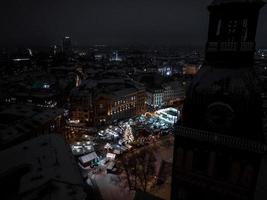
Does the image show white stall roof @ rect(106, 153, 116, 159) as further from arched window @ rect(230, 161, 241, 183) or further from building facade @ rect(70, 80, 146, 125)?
arched window @ rect(230, 161, 241, 183)

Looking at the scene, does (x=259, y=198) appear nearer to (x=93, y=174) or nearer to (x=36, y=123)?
(x=93, y=174)

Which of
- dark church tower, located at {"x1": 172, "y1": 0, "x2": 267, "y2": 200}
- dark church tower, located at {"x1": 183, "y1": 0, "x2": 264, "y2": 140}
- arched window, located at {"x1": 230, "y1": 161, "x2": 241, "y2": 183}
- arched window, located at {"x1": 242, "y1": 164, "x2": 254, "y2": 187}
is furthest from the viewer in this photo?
arched window, located at {"x1": 230, "y1": 161, "x2": 241, "y2": 183}

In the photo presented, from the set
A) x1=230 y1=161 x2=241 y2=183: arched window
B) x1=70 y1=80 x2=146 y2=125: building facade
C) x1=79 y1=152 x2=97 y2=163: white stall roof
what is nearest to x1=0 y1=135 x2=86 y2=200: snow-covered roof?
x1=79 y1=152 x2=97 y2=163: white stall roof

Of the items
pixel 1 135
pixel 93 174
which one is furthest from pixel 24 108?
pixel 93 174

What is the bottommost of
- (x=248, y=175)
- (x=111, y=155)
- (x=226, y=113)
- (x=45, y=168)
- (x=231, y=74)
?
(x=111, y=155)

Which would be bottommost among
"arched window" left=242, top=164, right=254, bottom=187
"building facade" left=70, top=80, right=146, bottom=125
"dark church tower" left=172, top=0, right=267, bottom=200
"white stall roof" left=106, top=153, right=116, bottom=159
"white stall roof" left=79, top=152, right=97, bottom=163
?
"white stall roof" left=106, top=153, right=116, bottom=159

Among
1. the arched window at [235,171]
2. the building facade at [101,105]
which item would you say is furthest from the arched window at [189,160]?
the building facade at [101,105]

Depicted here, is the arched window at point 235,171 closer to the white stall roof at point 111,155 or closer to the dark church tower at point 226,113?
the dark church tower at point 226,113

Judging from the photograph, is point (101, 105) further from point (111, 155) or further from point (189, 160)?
point (189, 160)

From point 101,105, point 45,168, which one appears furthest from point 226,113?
point 101,105
